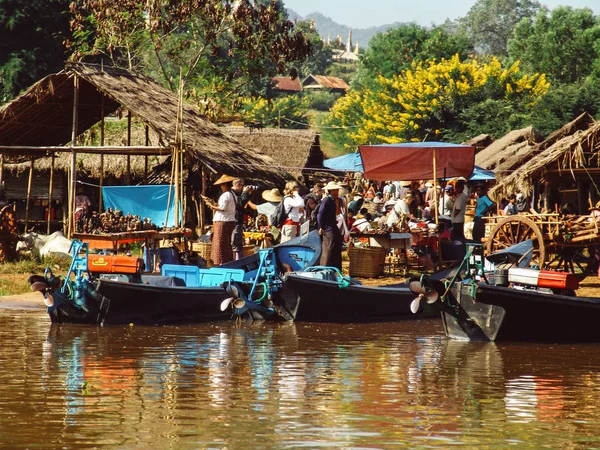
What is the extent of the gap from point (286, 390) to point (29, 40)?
32102 mm

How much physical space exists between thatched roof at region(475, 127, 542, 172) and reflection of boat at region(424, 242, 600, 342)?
67.9 ft

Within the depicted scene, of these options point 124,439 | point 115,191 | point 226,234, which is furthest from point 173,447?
point 115,191

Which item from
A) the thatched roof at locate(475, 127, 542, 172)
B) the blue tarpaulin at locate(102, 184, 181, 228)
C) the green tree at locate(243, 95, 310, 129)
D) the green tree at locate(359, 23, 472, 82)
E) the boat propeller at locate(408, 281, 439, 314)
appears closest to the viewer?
the boat propeller at locate(408, 281, 439, 314)

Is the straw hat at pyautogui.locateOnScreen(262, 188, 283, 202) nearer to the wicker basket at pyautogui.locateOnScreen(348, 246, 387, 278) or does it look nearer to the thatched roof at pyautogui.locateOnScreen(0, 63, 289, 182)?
the thatched roof at pyautogui.locateOnScreen(0, 63, 289, 182)

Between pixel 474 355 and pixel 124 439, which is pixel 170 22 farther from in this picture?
pixel 124 439

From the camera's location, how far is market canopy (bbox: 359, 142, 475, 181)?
19.0 meters

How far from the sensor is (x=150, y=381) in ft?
31.5

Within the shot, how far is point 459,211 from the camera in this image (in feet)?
63.2

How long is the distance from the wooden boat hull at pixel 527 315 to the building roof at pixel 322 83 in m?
85.8

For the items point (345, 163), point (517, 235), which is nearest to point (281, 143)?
point (345, 163)

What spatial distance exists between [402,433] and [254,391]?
6.23 ft

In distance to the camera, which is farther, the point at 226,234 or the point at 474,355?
the point at 226,234

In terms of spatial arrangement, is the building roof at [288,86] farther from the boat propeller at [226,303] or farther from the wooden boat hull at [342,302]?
the boat propeller at [226,303]

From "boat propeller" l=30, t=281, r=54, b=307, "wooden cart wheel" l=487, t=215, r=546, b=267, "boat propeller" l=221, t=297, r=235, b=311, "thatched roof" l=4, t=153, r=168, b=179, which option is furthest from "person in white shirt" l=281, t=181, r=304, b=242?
"thatched roof" l=4, t=153, r=168, b=179
